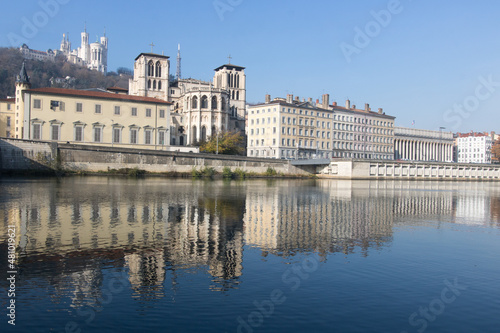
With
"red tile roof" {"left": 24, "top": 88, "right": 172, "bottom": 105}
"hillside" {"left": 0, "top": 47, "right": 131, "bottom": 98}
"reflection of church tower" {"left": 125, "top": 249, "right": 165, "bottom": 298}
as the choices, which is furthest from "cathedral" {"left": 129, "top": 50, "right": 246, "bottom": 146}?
"reflection of church tower" {"left": 125, "top": 249, "right": 165, "bottom": 298}

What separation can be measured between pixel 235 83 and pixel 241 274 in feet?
428

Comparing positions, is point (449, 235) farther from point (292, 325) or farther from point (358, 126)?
point (358, 126)

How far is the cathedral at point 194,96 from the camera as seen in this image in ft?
370

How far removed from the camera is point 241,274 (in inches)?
511

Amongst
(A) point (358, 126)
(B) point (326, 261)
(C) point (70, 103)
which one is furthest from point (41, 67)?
(B) point (326, 261)

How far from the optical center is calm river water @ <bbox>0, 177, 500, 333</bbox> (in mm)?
9781

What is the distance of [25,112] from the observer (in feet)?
241

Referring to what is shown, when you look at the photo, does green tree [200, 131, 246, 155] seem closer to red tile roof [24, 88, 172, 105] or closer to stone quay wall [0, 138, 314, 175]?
stone quay wall [0, 138, 314, 175]

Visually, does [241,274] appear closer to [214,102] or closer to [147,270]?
[147,270]

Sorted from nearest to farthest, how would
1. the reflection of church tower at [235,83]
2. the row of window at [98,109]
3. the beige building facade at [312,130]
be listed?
the row of window at [98,109] → the beige building facade at [312,130] → the reflection of church tower at [235,83]

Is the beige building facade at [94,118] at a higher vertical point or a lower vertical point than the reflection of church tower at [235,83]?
lower

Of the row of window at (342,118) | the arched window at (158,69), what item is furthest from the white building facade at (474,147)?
the arched window at (158,69)

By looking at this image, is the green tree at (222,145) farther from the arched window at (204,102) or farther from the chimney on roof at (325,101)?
the chimney on roof at (325,101)

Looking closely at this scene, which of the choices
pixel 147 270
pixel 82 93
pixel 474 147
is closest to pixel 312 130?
pixel 82 93
